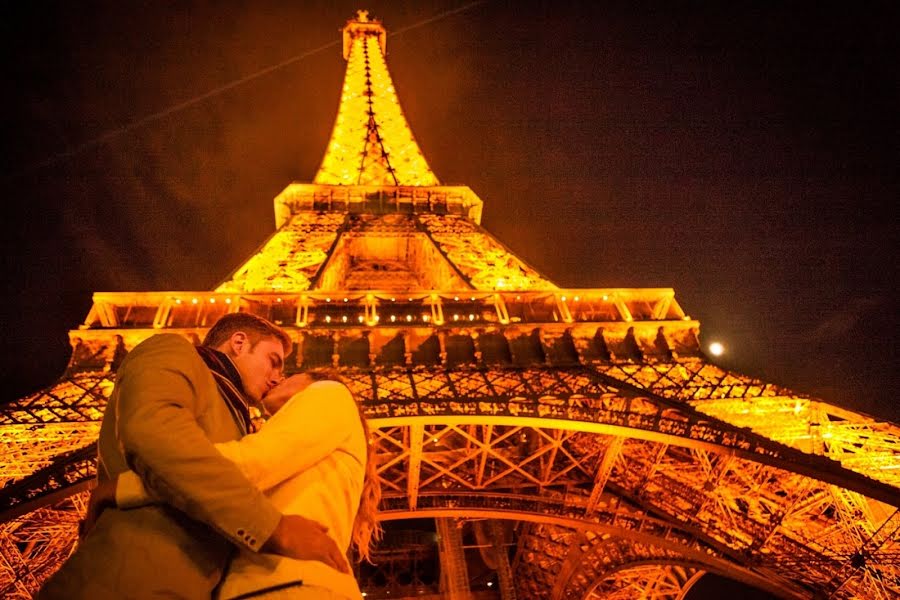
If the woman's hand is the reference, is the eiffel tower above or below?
below

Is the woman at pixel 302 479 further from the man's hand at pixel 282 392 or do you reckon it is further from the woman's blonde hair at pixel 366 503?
the woman's blonde hair at pixel 366 503

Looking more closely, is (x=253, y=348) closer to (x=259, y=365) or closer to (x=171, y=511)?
(x=259, y=365)

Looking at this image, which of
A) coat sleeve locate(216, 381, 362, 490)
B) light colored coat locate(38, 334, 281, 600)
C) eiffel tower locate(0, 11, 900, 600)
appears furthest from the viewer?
eiffel tower locate(0, 11, 900, 600)

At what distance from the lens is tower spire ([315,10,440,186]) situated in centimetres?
2692

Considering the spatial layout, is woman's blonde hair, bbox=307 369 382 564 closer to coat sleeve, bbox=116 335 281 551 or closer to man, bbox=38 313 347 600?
man, bbox=38 313 347 600

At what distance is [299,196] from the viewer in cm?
2267

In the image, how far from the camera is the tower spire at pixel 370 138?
26.9 metres

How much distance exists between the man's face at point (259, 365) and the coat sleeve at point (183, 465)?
2.10 ft

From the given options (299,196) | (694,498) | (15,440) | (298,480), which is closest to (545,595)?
(694,498)

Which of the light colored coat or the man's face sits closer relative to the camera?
the light colored coat

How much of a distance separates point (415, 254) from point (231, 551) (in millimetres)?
23716

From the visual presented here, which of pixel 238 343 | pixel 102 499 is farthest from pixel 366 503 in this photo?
pixel 102 499

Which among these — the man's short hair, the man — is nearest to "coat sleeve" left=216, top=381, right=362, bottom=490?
the man

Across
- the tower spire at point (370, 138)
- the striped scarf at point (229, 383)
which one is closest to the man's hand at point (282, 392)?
the striped scarf at point (229, 383)
